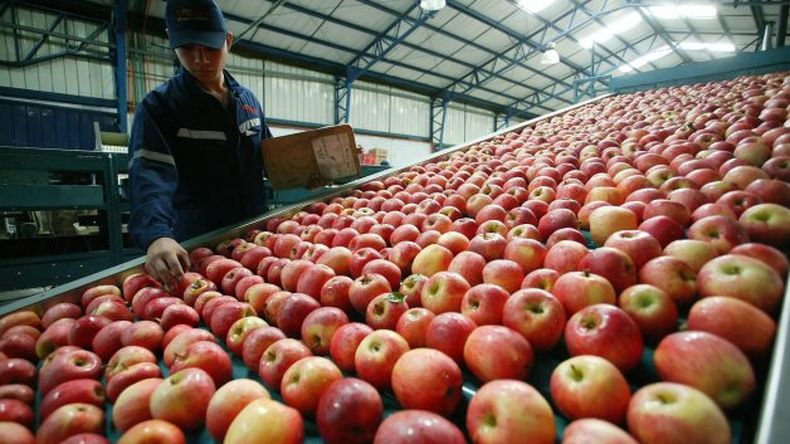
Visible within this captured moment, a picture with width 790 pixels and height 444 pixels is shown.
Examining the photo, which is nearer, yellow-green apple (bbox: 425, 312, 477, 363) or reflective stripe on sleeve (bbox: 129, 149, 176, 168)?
yellow-green apple (bbox: 425, 312, 477, 363)

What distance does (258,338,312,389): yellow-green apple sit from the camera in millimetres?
1355

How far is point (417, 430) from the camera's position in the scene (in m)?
0.94

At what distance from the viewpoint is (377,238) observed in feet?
7.59

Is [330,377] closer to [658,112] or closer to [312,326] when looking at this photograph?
[312,326]

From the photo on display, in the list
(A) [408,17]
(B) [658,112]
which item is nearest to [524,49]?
(A) [408,17]

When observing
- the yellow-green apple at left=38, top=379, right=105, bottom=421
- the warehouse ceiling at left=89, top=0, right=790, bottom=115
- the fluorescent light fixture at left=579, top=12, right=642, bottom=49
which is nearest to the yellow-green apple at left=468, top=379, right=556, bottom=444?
the yellow-green apple at left=38, top=379, right=105, bottom=421

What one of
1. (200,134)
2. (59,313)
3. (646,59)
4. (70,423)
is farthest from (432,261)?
(646,59)

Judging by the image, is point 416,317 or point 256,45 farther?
point 256,45

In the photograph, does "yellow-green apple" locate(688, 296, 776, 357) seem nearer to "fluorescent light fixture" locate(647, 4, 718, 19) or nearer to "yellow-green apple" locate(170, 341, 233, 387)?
"yellow-green apple" locate(170, 341, 233, 387)

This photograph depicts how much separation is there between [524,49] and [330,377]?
24.9 metres

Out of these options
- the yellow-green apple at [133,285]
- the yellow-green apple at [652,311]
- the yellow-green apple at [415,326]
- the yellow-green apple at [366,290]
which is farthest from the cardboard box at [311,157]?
the yellow-green apple at [652,311]

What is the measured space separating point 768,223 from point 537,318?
1.06 metres

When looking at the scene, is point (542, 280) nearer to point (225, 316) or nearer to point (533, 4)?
point (225, 316)

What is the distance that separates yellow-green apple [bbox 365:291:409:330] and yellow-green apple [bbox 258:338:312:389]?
0.27 metres
